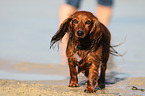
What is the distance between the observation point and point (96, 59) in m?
4.49

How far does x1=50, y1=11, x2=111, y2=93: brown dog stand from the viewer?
435 centimetres

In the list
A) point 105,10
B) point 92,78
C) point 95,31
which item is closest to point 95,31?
point 95,31

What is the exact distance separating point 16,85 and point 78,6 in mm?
2751

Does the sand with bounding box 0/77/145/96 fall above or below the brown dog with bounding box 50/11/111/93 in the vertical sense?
below

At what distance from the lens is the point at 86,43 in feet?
14.8

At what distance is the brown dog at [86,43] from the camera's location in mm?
4352

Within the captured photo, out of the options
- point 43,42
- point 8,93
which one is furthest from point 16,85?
point 43,42

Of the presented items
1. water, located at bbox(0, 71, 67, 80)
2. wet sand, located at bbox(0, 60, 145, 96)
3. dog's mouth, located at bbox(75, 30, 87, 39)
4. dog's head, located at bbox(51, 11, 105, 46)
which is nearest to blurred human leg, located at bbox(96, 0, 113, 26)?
wet sand, located at bbox(0, 60, 145, 96)

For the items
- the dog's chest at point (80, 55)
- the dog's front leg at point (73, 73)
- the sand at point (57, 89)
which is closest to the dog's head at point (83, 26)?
the dog's chest at point (80, 55)

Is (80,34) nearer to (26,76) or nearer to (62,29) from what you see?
(62,29)

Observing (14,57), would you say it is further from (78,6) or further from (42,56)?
(78,6)

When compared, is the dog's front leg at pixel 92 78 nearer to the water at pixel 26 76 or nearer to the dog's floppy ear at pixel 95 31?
the dog's floppy ear at pixel 95 31

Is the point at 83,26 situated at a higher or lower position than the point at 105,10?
lower

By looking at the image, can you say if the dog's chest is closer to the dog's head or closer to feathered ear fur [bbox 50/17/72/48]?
the dog's head
